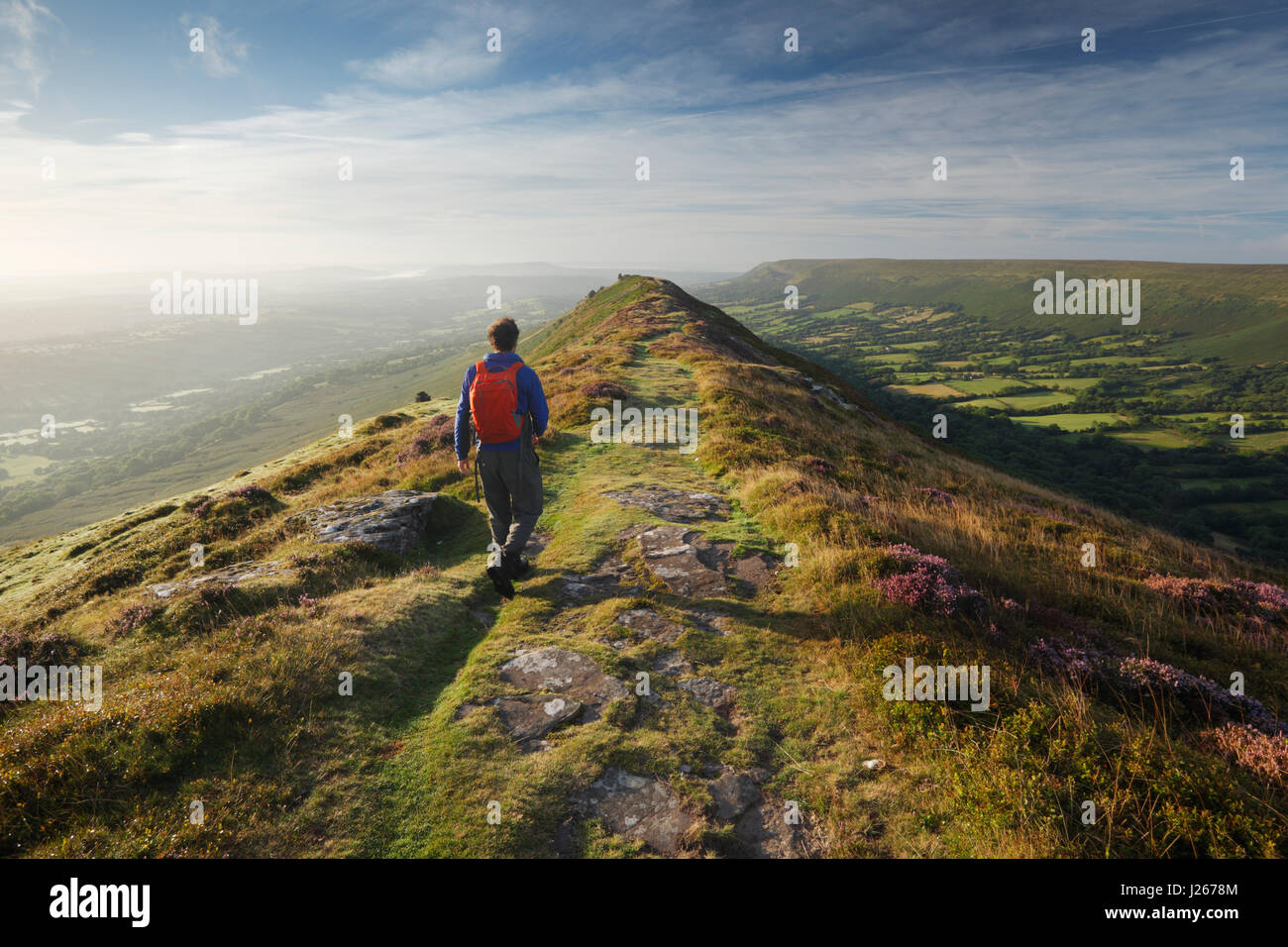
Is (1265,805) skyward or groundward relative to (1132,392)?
groundward

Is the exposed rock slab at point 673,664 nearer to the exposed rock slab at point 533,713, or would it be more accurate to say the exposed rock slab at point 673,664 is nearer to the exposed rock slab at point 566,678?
the exposed rock slab at point 566,678

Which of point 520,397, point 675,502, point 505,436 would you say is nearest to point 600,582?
point 505,436

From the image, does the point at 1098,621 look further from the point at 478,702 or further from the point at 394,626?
the point at 394,626

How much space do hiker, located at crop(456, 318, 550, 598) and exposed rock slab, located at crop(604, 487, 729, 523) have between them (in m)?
3.54

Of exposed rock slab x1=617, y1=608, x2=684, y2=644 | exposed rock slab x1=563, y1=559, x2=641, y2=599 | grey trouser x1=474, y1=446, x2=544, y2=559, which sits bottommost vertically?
exposed rock slab x1=617, y1=608, x2=684, y2=644

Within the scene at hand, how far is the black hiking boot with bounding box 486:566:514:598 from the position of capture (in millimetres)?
9039

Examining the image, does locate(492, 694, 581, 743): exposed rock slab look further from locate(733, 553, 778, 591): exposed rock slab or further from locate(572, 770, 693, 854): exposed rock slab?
locate(733, 553, 778, 591): exposed rock slab

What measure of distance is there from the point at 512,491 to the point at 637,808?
18.9ft

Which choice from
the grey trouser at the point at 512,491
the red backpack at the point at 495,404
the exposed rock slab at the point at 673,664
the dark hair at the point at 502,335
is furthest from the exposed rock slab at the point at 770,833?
the dark hair at the point at 502,335

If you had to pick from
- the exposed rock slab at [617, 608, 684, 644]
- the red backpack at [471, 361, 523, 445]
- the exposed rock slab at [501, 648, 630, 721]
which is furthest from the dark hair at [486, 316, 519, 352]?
the exposed rock slab at [501, 648, 630, 721]
